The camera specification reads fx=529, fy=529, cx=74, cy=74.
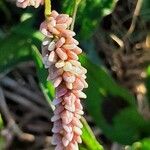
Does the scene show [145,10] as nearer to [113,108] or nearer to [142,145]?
[113,108]

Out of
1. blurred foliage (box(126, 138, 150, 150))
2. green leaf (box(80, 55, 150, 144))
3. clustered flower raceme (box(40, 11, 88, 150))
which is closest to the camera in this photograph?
clustered flower raceme (box(40, 11, 88, 150))

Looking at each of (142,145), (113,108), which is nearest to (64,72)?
(142,145)

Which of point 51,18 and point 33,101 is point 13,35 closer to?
point 33,101

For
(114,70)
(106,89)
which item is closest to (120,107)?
(106,89)

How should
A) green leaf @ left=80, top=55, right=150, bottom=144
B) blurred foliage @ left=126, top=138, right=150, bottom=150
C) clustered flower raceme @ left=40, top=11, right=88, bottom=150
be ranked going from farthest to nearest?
green leaf @ left=80, top=55, right=150, bottom=144 → blurred foliage @ left=126, top=138, right=150, bottom=150 → clustered flower raceme @ left=40, top=11, right=88, bottom=150

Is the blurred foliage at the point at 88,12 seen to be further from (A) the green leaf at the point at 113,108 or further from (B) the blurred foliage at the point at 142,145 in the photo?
(B) the blurred foliage at the point at 142,145

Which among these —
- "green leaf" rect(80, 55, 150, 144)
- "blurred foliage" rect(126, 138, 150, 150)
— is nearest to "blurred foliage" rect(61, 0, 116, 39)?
"green leaf" rect(80, 55, 150, 144)

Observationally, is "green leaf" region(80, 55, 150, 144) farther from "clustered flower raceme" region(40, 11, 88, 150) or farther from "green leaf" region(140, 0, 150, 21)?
"clustered flower raceme" region(40, 11, 88, 150)
